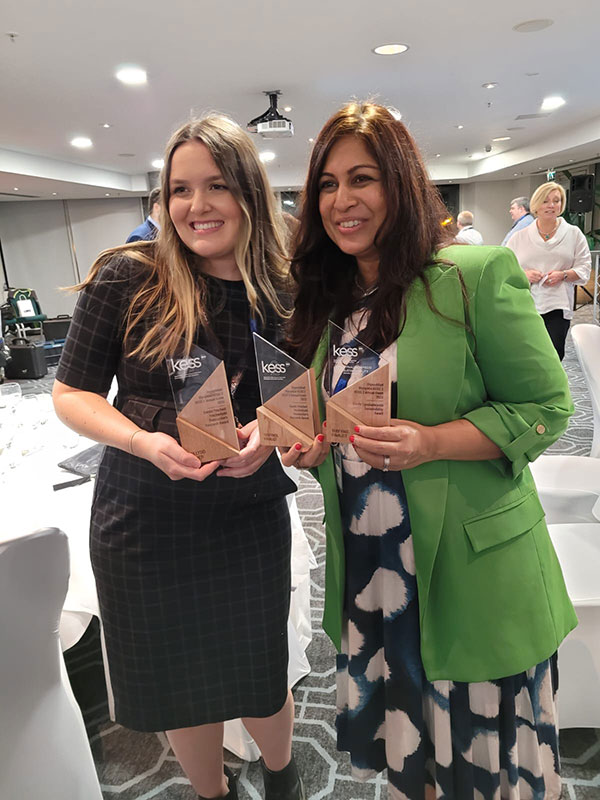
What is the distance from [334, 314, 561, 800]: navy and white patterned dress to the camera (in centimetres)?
109

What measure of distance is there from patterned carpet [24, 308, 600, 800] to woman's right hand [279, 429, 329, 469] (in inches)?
43.2

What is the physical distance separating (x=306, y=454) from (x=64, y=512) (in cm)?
98

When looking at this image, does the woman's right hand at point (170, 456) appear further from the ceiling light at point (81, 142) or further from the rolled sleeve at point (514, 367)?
the ceiling light at point (81, 142)

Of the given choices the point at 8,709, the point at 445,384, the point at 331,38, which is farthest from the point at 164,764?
the point at 331,38

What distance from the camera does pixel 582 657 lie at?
1581mm

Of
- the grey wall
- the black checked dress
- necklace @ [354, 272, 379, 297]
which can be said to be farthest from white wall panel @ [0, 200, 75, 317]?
necklace @ [354, 272, 379, 297]

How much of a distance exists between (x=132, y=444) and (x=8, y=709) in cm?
55

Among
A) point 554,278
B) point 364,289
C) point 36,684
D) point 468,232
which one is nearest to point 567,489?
point 364,289

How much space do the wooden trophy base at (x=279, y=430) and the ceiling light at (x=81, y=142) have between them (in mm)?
8633

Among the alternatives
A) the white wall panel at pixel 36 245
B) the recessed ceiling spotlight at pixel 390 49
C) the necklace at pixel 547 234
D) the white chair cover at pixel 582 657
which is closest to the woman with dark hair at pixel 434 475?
the white chair cover at pixel 582 657

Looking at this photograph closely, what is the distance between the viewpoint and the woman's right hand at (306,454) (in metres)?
1.03

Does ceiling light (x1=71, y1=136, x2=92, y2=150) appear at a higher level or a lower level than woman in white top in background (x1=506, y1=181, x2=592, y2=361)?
higher

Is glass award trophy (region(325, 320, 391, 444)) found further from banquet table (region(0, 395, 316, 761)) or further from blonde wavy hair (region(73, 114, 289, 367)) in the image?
banquet table (region(0, 395, 316, 761))

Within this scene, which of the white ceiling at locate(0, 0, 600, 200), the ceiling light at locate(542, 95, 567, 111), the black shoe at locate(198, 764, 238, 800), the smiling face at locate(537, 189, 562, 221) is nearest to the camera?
the black shoe at locate(198, 764, 238, 800)
